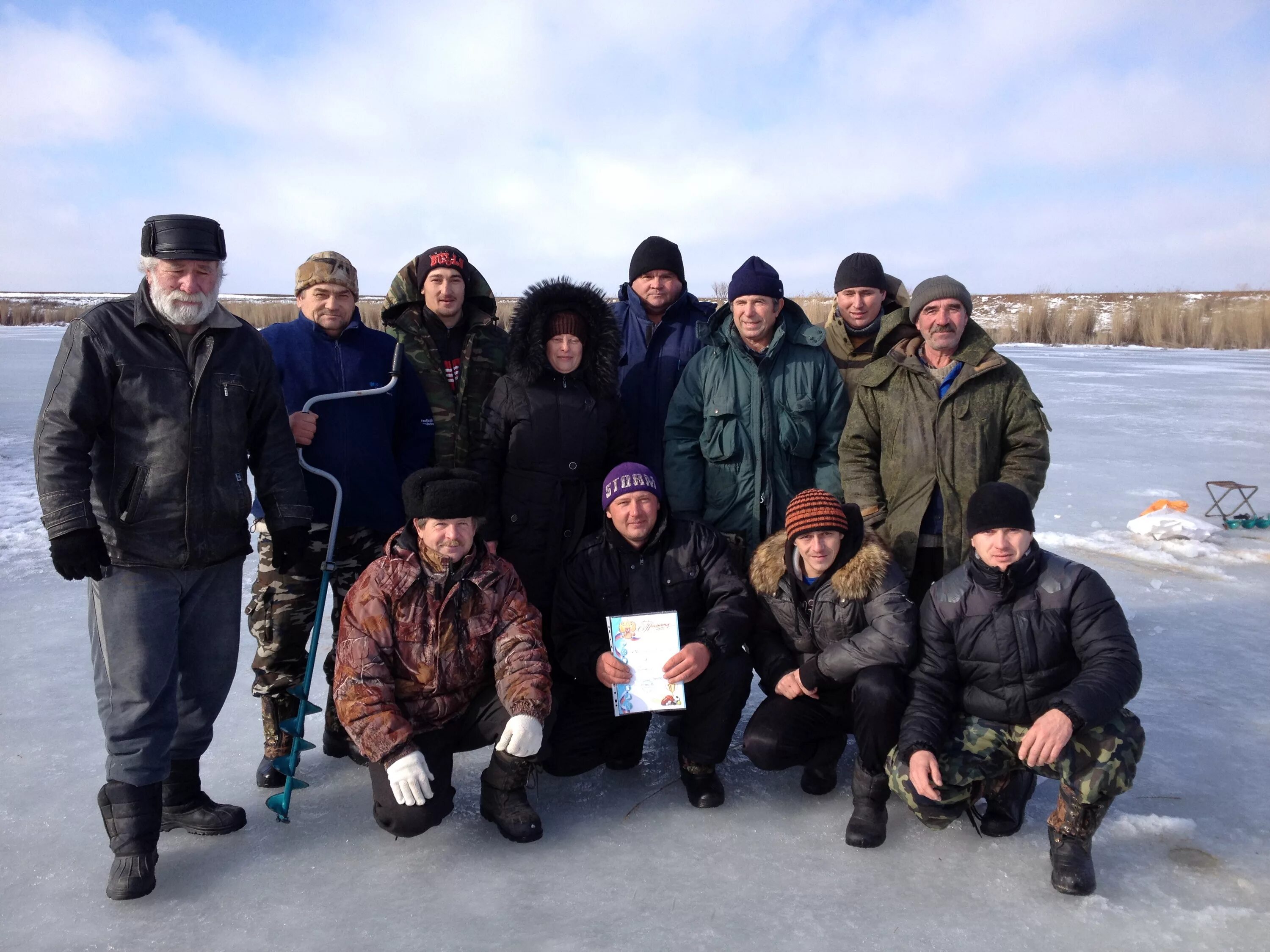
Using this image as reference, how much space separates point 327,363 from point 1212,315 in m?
23.5

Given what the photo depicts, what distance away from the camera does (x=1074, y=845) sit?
2.48 m

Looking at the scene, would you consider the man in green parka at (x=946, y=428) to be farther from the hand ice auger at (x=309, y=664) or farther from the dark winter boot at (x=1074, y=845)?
the hand ice auger at (x=309, y=664)

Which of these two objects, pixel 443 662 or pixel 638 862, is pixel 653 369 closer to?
pixel 443 662

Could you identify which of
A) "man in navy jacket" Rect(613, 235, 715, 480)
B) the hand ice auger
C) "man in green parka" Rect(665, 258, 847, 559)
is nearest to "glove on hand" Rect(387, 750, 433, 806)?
the hand ice auger

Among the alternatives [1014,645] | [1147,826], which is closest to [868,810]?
[1014,645]

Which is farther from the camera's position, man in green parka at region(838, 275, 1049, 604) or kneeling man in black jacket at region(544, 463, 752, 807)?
man in green parka at region(838, 275, 1049, 604)

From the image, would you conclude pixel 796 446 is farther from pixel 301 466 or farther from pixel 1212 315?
pixel 1212 315

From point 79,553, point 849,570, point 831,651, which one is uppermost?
point 79,553

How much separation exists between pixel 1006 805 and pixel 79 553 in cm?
272

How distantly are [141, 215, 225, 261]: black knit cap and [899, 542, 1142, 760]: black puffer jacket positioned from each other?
7.91 feet

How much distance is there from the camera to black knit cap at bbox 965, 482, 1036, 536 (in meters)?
2.65

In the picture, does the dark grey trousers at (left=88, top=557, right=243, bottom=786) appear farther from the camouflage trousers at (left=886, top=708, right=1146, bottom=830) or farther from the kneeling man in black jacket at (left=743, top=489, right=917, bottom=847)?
the camouflage trousers at (left=886, top=708, right=1146, bottom=830)

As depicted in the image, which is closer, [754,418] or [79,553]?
[79,553]

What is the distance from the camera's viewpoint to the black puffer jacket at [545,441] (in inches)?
134
